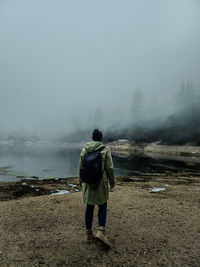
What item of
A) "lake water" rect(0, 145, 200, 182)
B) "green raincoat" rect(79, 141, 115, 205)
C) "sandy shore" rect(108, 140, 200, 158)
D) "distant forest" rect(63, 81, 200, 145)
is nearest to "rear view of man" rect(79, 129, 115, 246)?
"green raincoat" rect(79, 141, 115, 205)

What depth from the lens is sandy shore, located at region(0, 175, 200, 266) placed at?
152 inches

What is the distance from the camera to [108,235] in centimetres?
494

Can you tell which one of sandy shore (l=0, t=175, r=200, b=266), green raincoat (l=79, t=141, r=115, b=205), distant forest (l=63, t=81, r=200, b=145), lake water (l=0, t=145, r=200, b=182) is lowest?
lake water (l=0, t=145, r=200, b=182)

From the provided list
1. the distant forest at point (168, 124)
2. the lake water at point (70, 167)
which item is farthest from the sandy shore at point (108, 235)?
the distant forest at point (168, 124)

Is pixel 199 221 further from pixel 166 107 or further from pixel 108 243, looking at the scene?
pixel 166 107

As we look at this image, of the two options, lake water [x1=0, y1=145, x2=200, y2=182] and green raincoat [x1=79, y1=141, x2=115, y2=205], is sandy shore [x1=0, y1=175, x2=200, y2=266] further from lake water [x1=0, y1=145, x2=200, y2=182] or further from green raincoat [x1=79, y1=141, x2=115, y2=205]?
lake water [x1=0, y1=145, x2=200, y2=182]

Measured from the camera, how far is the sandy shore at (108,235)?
3.87 metres

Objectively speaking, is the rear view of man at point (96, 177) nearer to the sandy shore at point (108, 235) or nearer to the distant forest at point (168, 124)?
the sandy shore at point (108, 235)

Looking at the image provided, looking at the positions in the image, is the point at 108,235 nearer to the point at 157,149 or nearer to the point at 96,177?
the point at 96,177

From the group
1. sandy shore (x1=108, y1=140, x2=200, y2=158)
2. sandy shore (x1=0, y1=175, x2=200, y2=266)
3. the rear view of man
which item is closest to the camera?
sandy shore (x1=0, y1=175, x2=200, y2=266)

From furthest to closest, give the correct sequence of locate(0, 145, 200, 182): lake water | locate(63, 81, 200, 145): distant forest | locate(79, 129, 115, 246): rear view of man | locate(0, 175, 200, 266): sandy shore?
locate(63, 81, 200, 145): distant forest, locate(0, 145, 200, 182): lake water, locate(79, 129, 115, 246): rear view of man, locate(0, 175, 200, 266): sandy shore

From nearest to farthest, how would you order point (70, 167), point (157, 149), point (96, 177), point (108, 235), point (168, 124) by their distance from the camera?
point (96, 177) < point (108, 235) < point (70, 167) < point (157, 149) < point (168, 124)

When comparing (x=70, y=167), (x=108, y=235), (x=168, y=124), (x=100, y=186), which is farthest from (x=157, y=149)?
(x=100, y=186)

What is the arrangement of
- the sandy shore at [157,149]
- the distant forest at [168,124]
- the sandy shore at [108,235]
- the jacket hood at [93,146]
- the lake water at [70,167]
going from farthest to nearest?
the distant forest at [168,124] → the sandy shore at [157,149] → the lake water at [70,167] → the jacket hood at [93,146] → the sandy shore at [108,235]
